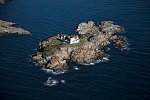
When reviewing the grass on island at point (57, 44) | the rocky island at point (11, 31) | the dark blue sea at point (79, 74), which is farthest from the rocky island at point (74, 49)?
the rocky island at point (11, 31)

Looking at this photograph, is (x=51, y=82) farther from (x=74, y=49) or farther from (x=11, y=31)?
(x=11, y=31)

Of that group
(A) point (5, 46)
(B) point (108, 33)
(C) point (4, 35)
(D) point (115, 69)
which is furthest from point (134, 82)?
(C) point (4, 35)

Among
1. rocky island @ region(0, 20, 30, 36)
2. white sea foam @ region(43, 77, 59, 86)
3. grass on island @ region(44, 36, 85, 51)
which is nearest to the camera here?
white sea foam @ region(43, 77, 59, 86)

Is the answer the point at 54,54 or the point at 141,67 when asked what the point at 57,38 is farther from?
the point at 141,67

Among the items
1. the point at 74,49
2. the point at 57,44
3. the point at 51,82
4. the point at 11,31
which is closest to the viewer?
the point at 51,82

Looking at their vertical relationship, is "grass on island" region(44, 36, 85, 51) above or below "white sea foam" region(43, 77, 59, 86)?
above

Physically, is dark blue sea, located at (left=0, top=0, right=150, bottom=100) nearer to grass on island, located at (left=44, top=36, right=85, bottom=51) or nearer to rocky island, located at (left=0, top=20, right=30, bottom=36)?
rocky island, located at (left=0, top=20, right=30, bottom=36)

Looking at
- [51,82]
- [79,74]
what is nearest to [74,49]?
[79,74]

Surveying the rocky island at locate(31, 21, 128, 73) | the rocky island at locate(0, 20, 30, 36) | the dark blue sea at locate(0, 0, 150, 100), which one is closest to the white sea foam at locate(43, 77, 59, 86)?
the dark blue sea at locate(0, 0, 150, 100)

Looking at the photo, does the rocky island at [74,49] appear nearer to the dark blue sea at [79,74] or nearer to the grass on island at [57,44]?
the grass on island at [57,44]
